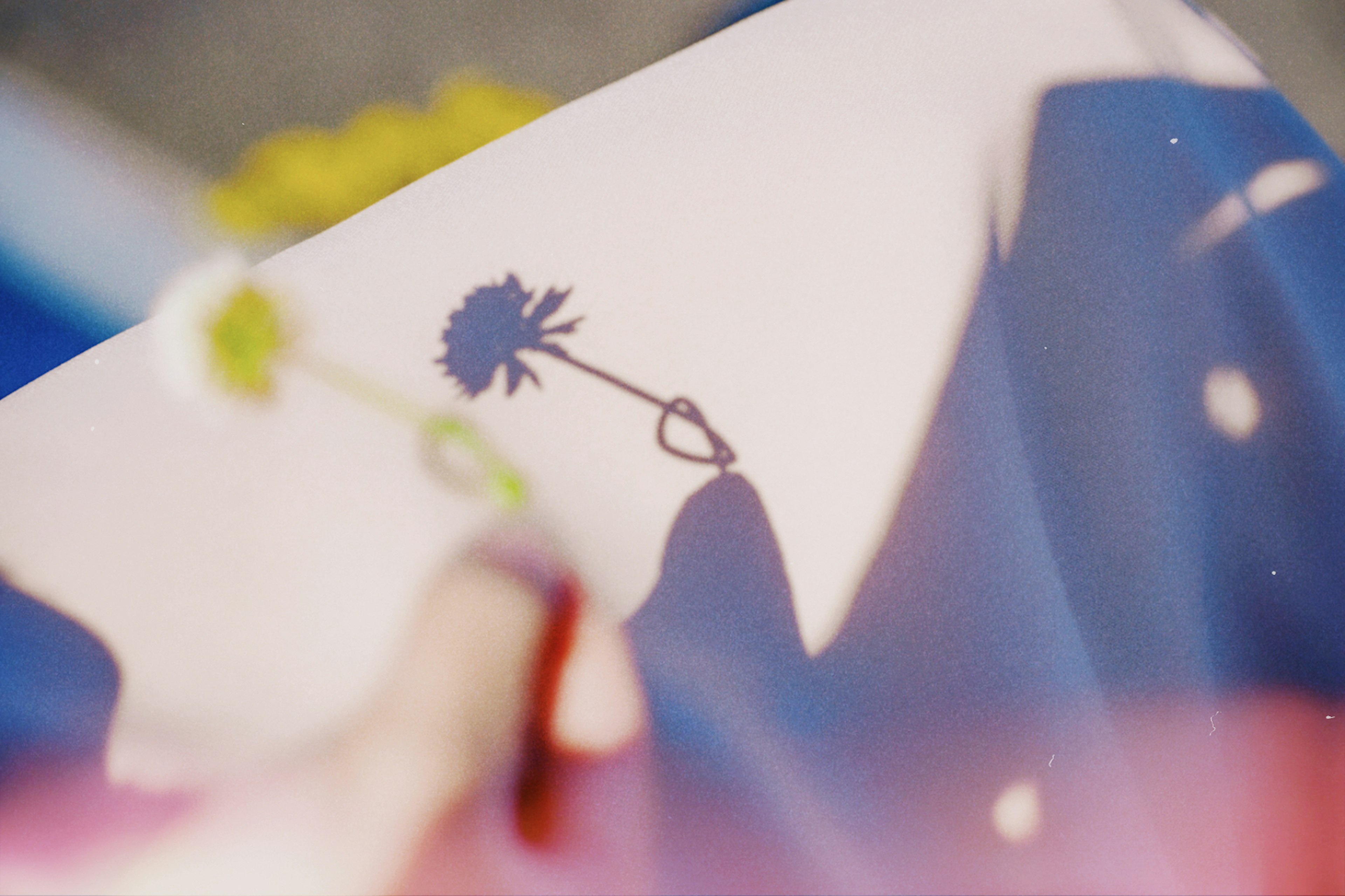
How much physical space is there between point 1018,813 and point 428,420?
3.50ft

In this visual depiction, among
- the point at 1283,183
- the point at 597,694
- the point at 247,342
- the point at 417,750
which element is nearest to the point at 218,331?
the point at 247,342

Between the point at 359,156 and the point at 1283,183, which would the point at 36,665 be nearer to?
the point at 359,156

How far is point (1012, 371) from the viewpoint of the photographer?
1200 millimetres

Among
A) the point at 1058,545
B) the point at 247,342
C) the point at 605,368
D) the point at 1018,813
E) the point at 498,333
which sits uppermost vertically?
the point at 247,342

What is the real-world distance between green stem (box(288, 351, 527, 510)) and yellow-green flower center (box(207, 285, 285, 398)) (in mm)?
56

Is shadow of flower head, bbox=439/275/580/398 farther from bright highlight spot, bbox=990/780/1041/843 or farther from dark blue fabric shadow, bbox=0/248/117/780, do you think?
bright highlight spot, bbox=990/780/1041/843

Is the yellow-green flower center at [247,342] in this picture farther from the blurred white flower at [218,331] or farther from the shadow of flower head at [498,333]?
the shadow of flower head at [498,333]

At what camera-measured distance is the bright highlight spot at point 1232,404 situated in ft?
3.75

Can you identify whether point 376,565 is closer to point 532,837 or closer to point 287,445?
point 287,445

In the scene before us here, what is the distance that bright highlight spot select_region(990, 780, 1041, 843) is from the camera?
3.48 feet

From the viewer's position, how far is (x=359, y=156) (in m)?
1.45

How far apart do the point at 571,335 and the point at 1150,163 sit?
0.97 meters

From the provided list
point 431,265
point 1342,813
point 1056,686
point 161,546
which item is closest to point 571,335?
point 431,265

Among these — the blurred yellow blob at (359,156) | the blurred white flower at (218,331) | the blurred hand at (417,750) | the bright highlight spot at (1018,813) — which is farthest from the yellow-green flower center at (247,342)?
the bright highlight spot at (1018,813)
